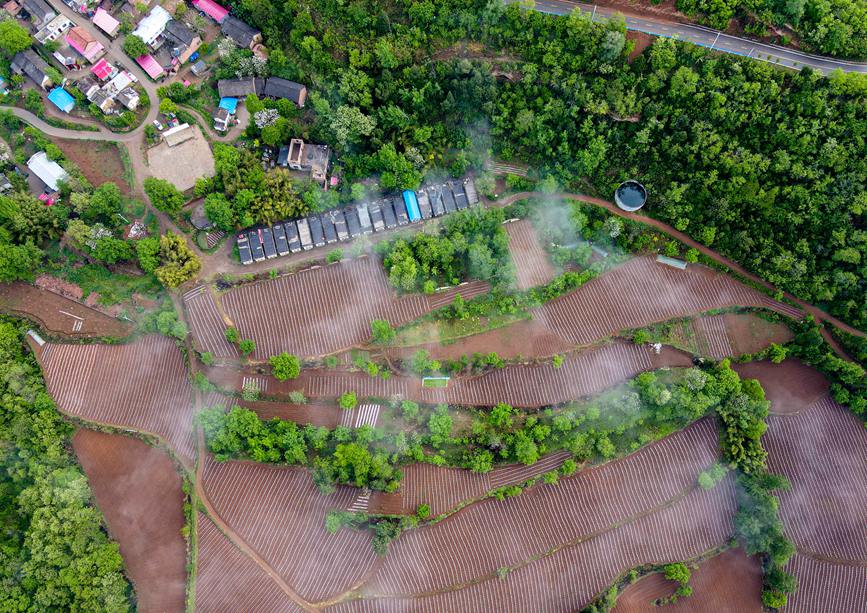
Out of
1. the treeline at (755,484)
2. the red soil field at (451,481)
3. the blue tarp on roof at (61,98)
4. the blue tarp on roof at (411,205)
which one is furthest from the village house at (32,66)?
the treeline at (755,484)

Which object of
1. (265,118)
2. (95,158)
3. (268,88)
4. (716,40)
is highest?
(716,40)

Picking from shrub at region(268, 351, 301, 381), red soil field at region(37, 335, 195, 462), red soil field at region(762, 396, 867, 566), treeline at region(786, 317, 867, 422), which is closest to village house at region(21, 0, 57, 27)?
red soil field at region(37, 335, 195, 462)

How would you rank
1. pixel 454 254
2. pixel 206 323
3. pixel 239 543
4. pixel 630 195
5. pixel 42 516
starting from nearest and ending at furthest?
1. pixel 42 516
2. pixel 239 543
3. pixel 206 323
4. pixel 454 254
5. pixel 630 195

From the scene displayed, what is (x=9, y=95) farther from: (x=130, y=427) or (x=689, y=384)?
(x=689, y=384)

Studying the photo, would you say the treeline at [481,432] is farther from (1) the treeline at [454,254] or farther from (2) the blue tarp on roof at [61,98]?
(2) the blue tarp on roof at [61,98]

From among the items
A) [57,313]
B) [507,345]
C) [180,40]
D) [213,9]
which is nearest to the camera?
[57,313]

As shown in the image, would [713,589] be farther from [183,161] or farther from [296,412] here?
[183,161]

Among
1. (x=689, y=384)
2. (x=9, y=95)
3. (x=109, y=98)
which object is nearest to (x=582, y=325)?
(x=689, y=384)

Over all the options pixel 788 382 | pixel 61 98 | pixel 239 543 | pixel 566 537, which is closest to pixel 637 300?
pixel 788 382
